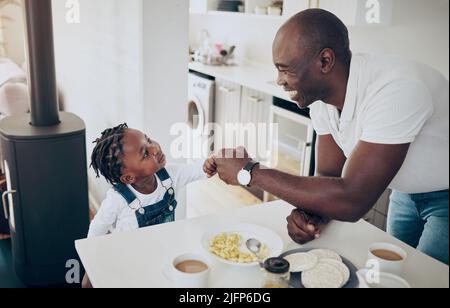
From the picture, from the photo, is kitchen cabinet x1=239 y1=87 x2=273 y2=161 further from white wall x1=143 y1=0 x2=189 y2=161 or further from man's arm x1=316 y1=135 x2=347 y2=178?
man's arm x1=316 y1=135 x2=347 y2=178

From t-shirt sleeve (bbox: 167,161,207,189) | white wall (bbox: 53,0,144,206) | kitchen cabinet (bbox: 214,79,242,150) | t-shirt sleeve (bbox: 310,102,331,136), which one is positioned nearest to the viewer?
t-shirt sleeve (bbox: 310,102,331,136)

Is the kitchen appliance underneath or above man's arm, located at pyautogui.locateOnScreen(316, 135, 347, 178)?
underneath

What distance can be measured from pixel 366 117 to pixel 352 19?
52cm

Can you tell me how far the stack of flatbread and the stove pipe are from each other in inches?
52.1

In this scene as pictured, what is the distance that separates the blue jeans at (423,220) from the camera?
2.97ft

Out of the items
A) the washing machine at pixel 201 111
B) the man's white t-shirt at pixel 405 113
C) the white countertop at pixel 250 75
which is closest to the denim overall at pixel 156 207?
the man's white t-shirt at pixel 405 113

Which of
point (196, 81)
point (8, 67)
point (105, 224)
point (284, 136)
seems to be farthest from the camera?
point (196, 81)

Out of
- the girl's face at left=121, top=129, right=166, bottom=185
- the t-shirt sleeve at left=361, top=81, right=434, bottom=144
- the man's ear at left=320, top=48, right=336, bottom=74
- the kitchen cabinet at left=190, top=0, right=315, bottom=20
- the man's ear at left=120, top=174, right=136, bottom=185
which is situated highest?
the kitchen cabinet at left=190, top=0, right=315, bottom=20

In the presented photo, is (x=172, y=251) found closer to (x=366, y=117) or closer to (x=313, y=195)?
(x=313, y=195)

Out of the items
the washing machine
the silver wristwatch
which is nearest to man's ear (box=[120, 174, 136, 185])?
the silver wristwatch

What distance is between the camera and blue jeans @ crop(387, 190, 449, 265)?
0.91m

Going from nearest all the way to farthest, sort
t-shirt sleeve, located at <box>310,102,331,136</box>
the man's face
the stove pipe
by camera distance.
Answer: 1. the man's face
2. t-shirt sleeve, located at <box>310,102,331,136</box>
3. the stove pipe

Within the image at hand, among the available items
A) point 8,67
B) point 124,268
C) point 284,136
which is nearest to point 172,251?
point 124,268
